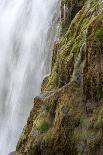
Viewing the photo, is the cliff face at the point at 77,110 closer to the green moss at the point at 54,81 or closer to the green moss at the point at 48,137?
the green moss at the point at 48,137

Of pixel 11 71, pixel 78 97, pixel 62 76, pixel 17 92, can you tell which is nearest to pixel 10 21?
pixel 11 71

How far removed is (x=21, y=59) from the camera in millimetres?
20344

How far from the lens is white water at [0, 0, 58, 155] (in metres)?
17.7

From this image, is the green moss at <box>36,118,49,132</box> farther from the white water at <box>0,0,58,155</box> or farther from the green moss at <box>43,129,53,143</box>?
the white water at <box>0,0,58,155</box>

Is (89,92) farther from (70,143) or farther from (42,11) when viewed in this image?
(42,11)

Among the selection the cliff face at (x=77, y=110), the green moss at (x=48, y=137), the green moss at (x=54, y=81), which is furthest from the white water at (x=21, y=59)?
the green moss at (x=48, y=137)

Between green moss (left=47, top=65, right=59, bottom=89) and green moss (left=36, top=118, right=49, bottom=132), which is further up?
green moss (left=47, top=65, right=59, bottom=89)

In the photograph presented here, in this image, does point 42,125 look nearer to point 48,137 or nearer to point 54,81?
point 48,137

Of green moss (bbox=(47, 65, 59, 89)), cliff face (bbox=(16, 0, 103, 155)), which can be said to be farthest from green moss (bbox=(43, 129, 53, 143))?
green moss (bbox=(47, 65, 59, 89))

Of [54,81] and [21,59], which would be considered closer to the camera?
[54,81]

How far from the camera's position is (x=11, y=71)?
21.6m

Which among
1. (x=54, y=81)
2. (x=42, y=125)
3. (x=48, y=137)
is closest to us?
(x=48, y=137)

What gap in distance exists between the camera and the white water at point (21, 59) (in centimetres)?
1770

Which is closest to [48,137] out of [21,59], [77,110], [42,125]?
[42,125]
